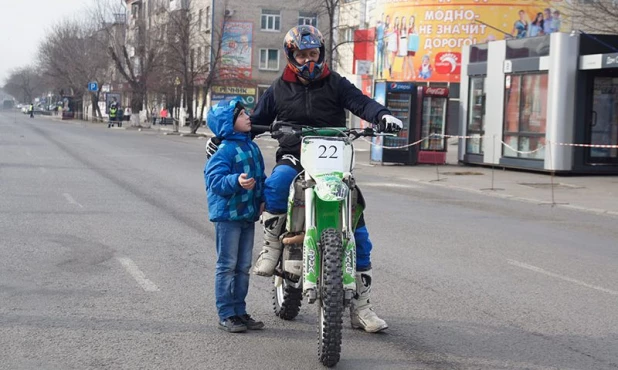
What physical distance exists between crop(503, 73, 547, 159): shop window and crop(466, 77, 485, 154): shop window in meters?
1.43

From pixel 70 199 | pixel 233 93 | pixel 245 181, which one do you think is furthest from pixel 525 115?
pixel 233 93

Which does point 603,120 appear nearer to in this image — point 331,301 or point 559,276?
point 559,276

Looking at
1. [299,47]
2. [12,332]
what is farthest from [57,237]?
[299,47]

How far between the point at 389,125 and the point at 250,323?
5.43ft

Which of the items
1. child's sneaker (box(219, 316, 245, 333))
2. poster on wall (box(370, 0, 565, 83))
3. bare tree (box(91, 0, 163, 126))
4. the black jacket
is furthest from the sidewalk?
bare tree (box(91, 0, 163, 126))

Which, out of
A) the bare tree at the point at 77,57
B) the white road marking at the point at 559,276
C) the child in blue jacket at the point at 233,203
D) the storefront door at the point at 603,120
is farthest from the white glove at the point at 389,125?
the bare tree at the point at 77,57

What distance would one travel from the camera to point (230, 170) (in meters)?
6.26

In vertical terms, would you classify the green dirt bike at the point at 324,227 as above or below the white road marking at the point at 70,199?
above

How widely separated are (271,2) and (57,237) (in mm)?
60351

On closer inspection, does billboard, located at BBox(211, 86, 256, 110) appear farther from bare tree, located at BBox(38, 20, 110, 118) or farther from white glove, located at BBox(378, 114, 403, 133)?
white glove, located at BBox(378, 114, 403, 133)

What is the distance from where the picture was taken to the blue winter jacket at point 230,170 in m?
6.22

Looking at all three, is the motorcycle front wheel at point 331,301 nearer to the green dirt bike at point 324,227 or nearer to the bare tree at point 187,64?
the green dirt bike at point 324,227

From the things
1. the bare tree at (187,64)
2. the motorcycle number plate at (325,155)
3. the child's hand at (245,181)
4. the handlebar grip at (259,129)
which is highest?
the bare tree at (187,64)

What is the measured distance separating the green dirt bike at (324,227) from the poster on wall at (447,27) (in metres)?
36.1
